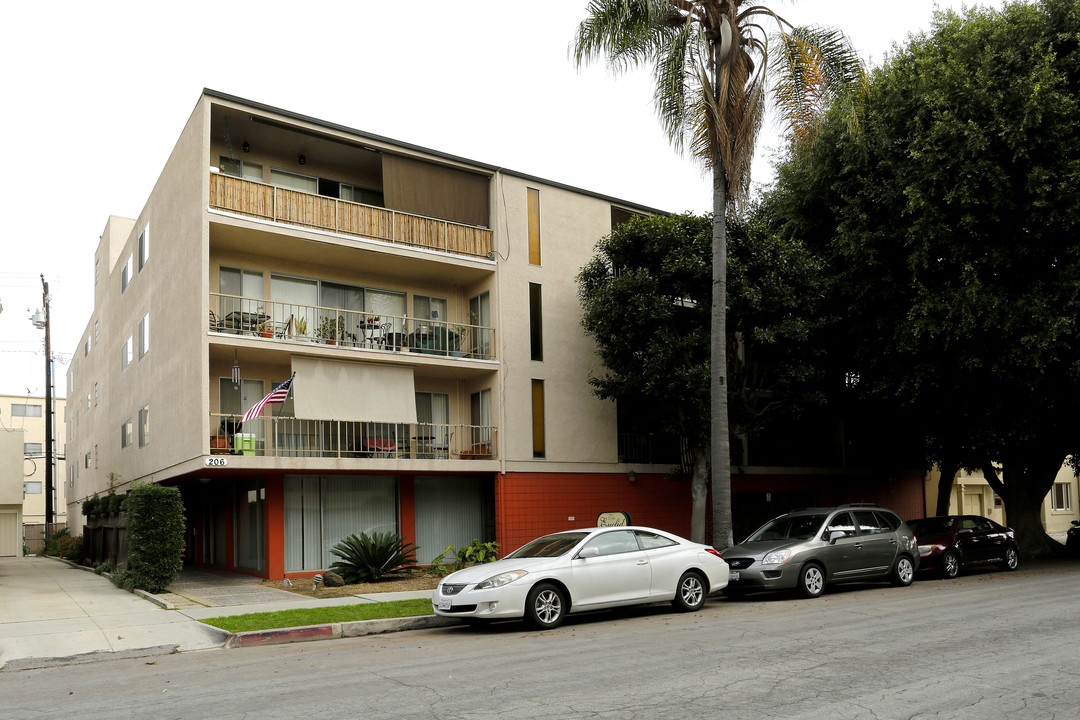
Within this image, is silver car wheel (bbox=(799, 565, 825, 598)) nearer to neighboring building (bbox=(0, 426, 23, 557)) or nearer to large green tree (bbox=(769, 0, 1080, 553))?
large green tree (bbox=(769, 0, 1080, 553))

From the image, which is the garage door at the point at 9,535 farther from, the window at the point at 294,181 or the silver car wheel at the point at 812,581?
the silver car wheel at the point at 812,581

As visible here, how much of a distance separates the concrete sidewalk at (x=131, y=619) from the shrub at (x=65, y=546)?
1058 cm

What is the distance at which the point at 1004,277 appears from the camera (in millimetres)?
19891

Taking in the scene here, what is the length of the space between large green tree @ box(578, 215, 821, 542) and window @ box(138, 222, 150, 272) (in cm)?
1281

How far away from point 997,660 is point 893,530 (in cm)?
891

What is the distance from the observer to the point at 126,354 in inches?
1138

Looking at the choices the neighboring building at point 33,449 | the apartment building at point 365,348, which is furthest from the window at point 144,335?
the neighboring building at point 33,449

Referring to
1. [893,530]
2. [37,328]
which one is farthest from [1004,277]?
[37,328]

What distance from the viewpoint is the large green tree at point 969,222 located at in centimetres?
1858

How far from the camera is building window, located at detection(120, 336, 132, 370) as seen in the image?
2805 centimetres

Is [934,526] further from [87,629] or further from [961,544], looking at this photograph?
[87,629]

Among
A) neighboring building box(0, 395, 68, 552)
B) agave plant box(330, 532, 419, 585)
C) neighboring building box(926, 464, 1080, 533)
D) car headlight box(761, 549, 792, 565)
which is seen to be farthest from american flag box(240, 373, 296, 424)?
neighboring building box(0, 395, 68, 552)

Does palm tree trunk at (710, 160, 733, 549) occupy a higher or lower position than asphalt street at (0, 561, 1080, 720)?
higher

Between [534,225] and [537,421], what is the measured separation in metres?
5.14
